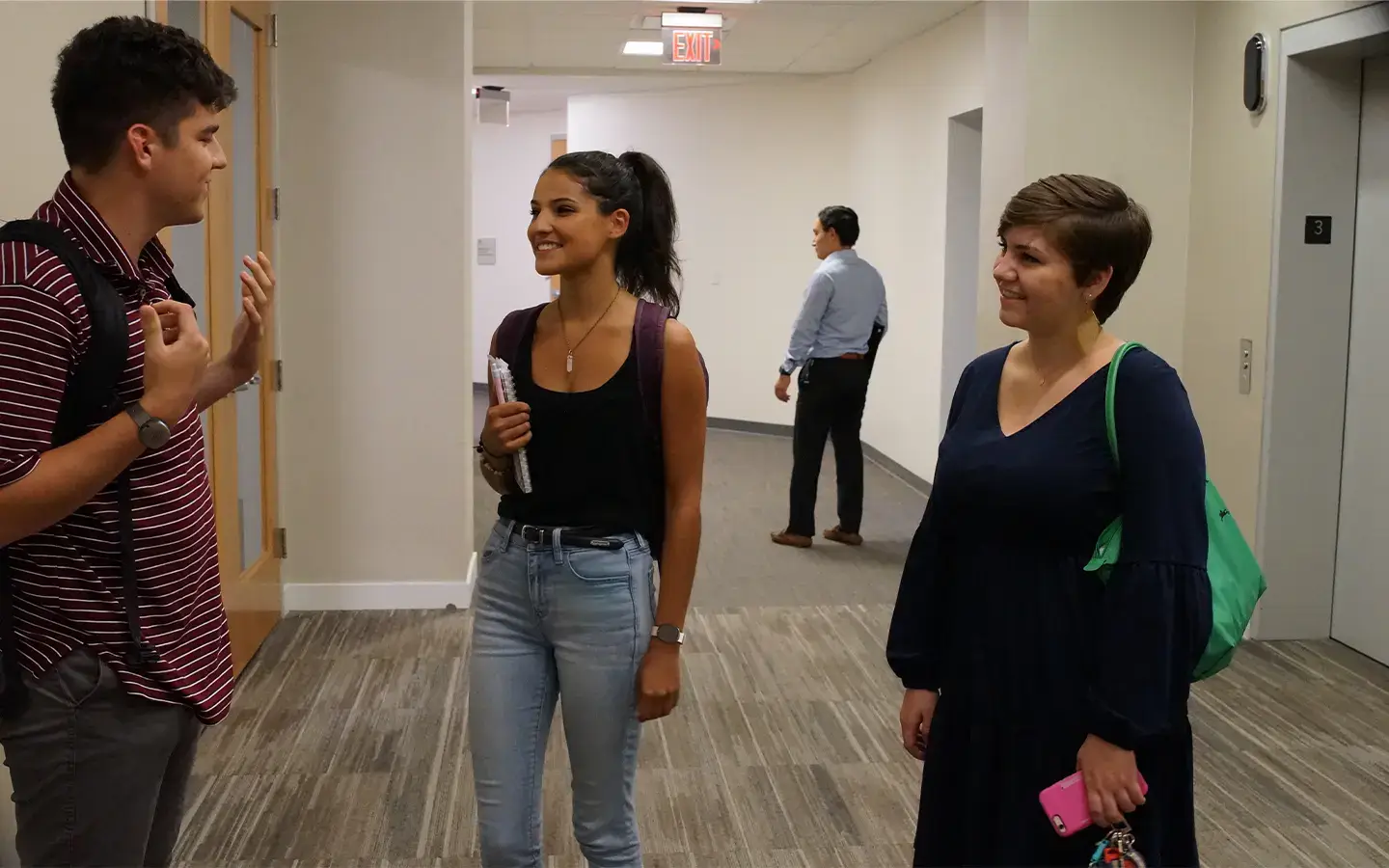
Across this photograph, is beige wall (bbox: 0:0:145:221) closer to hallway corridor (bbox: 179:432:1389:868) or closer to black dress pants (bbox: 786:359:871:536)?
hallway corridor (bbox: 179:432:1389:868)

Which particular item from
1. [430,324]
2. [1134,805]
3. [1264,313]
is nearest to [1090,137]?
[1264,313]

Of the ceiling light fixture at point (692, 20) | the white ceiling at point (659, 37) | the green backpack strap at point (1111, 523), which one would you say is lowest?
the green backpack strap at point (1111, 523)

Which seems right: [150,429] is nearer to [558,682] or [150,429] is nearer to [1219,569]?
[558,682]

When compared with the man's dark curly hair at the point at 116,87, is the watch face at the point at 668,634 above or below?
below

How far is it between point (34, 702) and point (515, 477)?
0.73m

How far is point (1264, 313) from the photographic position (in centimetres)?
449

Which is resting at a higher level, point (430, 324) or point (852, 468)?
point (430, 324)

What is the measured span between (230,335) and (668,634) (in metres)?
2.76

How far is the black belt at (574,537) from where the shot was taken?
189 cm

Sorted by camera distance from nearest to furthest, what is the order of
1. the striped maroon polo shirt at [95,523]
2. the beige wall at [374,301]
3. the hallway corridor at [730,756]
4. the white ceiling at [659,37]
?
the striped maroon polo shirt at [95,523] < the hallway corridor at [730,756] < the beige wall at [374,301] < the white ceiling at [659,37]

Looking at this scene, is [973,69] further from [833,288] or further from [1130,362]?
[1130,362]

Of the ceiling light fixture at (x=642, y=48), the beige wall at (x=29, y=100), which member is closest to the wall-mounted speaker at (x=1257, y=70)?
the beige wall at (x=29, y=100)

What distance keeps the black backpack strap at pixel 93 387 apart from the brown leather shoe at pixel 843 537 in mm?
5194

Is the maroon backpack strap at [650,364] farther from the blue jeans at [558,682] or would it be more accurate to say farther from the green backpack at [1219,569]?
the green backpack at [1219,569]
